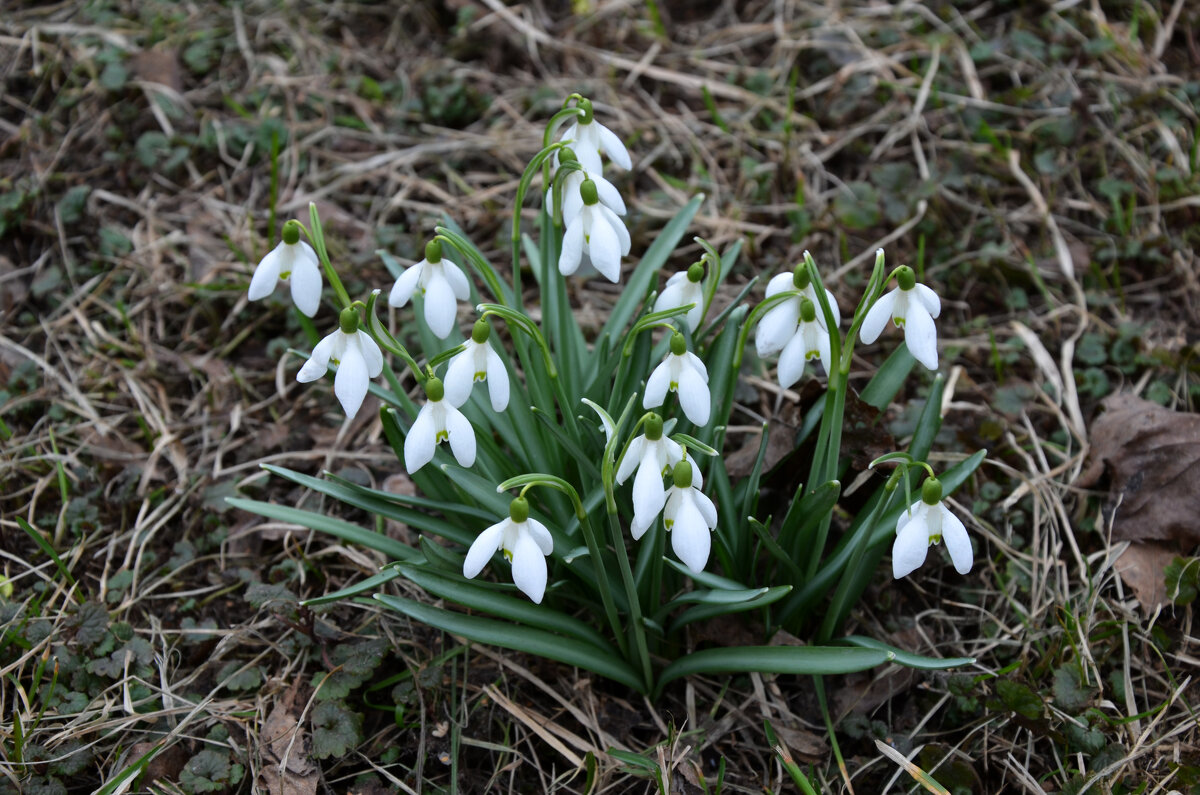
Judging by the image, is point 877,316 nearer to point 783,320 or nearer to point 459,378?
point 783,320

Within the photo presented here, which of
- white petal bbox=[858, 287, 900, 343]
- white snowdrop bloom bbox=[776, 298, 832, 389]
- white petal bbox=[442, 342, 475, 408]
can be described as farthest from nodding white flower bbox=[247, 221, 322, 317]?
white petal bbox=[858, 287, 900, 343]

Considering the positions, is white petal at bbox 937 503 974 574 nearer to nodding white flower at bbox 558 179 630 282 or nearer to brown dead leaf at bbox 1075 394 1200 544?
A: nodding white flower at bbox 558 179 630 282

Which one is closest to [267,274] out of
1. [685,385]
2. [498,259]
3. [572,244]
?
[572,244]

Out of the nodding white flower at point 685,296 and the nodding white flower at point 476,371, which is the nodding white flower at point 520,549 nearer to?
the nodding white flower at point 476,371

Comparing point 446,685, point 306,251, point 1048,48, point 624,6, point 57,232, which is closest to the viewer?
point 306,251

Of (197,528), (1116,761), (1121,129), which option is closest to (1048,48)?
(1121,129)

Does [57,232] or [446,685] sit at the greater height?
[57,232]

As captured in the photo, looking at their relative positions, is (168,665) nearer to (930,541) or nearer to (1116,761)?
(930,541)
